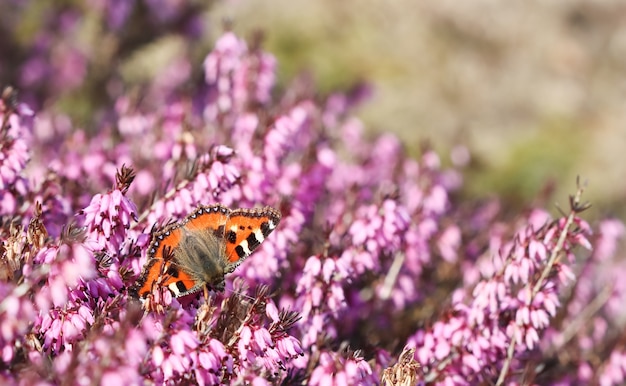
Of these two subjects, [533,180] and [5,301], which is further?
[533,180]

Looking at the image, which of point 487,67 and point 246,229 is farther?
point 487,67

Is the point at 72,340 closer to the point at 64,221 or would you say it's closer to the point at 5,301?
the point at 5,301

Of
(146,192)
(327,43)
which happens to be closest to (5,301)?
(146,192)

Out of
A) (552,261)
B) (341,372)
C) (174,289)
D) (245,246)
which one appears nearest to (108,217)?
(174,289)

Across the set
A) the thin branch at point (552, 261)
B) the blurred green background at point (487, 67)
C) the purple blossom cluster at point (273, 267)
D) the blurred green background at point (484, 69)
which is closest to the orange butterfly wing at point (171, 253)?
the purple blossom cluster at point (273, 267)

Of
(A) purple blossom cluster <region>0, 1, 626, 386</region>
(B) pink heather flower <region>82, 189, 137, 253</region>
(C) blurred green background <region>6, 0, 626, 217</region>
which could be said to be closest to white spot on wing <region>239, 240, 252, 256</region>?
(A) purple blossom cluster <region>0, 1, 626, 386</region>

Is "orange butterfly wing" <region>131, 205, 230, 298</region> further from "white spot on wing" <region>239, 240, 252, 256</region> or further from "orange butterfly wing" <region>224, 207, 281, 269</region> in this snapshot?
"white spot on wing" <region>239, 240, 252, 256</region>

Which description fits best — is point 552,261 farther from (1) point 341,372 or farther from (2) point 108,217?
(2) point 108,217
